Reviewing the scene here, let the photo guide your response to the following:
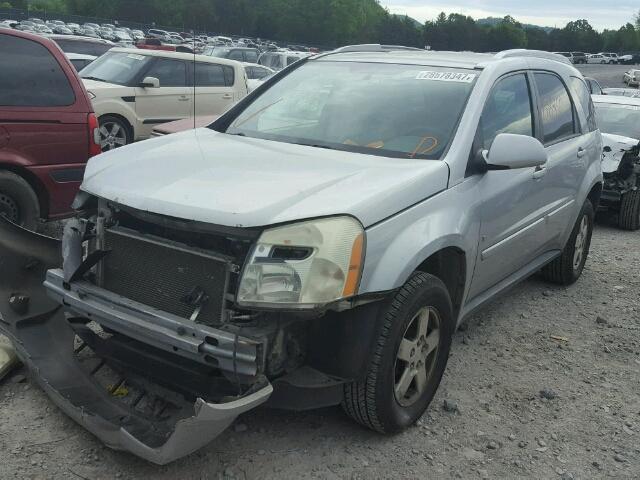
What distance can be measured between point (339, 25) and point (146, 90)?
92976 millimetres

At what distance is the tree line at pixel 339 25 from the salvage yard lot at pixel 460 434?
76.4 m

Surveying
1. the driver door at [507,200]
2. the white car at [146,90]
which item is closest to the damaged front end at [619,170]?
the driver door at [507,200]

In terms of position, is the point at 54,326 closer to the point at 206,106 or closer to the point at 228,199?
the point at 228,199

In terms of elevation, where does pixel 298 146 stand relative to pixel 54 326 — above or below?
above

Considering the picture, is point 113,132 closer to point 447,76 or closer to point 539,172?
point 447,76

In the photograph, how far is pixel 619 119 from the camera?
32.3ft

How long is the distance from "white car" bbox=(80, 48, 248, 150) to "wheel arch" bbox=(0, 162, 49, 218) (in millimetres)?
4843

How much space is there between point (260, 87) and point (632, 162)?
19.5 ft

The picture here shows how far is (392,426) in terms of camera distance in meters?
3.20

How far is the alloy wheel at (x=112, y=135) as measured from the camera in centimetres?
1020

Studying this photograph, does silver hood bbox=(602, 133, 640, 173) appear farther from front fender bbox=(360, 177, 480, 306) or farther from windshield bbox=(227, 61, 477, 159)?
front fender bbox=(360, 177, 480, 306)

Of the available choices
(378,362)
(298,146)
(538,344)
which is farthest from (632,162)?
(378,362)

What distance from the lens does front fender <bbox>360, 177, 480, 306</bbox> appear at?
112 inches

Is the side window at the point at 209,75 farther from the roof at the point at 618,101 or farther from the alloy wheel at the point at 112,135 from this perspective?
the roof at the point at 618,101
